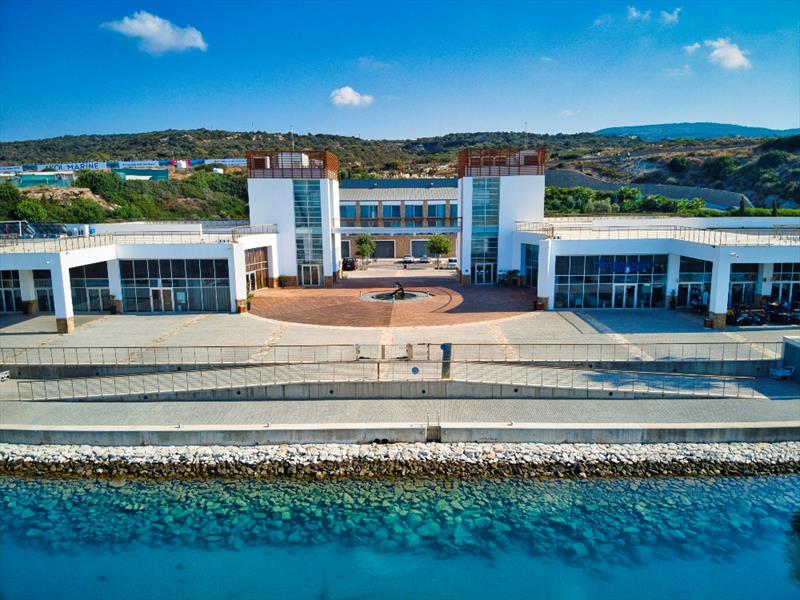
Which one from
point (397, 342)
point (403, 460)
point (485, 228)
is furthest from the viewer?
point (485, 228)

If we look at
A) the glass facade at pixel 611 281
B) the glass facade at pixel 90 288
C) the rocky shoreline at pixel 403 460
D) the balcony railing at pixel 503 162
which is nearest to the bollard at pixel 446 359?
the rocky shoreline at pixel 403 460

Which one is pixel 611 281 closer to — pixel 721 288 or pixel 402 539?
pixel 721 288

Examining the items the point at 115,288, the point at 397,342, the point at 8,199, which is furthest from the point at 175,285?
the point at 8,199

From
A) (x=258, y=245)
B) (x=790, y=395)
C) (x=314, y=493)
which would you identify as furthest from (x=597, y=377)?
(x=258, y=245)

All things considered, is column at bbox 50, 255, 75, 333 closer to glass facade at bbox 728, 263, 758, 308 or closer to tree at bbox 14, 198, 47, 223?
glass facade at bbox 728, 263, 758, 308

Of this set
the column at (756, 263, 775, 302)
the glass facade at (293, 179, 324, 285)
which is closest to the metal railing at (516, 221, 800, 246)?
the column at (756, 263, 775, 302)
